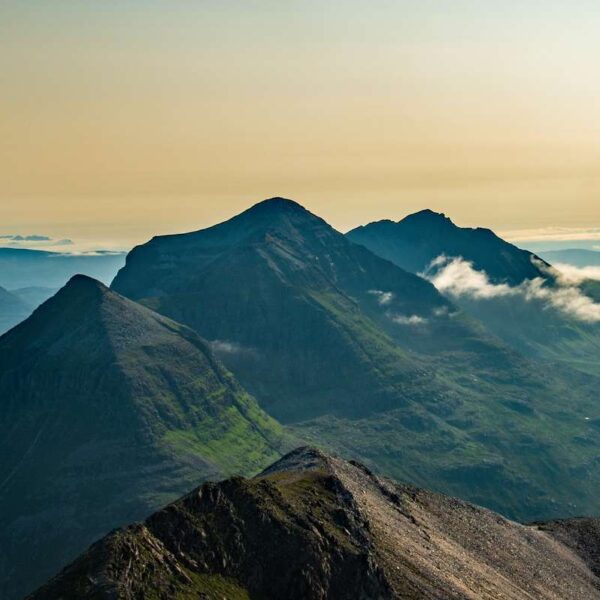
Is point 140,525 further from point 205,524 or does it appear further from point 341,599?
point 341,599

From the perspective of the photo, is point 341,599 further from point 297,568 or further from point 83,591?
point 83,591

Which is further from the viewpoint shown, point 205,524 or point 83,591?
point 205,524

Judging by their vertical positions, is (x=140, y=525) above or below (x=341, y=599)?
above

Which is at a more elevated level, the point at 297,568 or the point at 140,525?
the point at 140,525

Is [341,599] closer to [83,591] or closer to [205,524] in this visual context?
[205,524]

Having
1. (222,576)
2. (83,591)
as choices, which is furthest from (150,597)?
(222,576)

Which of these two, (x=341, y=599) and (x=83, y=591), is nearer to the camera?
(x=83, y=591)

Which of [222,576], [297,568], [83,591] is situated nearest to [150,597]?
[83,591]

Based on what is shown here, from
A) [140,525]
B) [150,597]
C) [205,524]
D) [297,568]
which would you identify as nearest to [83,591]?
[150,597]
